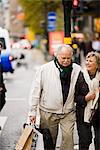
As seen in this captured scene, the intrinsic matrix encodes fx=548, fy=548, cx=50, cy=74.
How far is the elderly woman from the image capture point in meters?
7.07

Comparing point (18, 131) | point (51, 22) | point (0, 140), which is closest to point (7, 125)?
point (18, 131)

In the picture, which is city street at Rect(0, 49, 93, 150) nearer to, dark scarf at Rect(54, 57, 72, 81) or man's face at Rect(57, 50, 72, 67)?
dark scarf at Rect(54, 57, 72, 81)

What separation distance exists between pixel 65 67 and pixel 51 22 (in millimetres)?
24857

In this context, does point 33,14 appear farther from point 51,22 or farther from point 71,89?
point 71,89

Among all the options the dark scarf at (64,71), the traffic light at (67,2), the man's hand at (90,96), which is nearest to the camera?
the dark scarf at (64,71)

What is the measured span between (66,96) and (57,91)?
14 centimetres

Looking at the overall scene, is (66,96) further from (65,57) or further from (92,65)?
(92,65)

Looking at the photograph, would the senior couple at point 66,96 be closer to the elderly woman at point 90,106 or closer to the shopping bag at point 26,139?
the elderly woman at point 90,106

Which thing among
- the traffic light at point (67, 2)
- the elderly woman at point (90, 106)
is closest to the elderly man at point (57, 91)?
the elderly woman at point (90, 106)

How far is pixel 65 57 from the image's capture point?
678 centimetres

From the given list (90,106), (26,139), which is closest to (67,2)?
(90,106)

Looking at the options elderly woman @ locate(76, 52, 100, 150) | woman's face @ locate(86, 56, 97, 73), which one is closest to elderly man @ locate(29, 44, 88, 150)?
elderly woman @ locate(76, 52, 100, 150)

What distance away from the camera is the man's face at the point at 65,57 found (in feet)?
22.3

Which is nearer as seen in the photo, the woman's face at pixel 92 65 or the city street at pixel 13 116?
the woman's face at pixel 92 65
